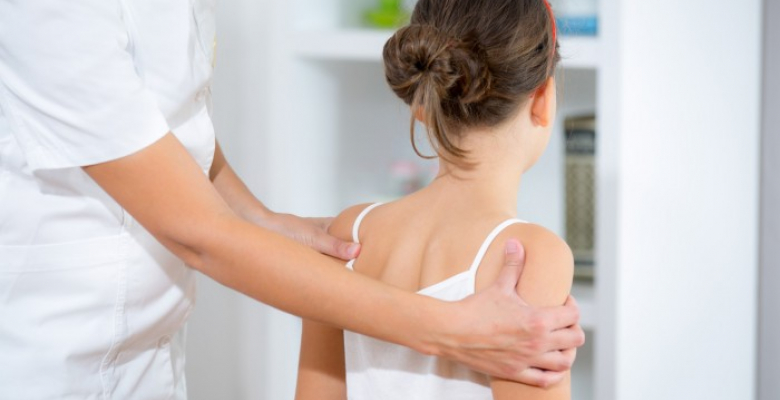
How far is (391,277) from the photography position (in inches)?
38.9

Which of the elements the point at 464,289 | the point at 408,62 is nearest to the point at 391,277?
the point at 464,289

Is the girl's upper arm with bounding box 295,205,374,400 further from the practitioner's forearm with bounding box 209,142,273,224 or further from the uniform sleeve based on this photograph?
the uniform sleeve

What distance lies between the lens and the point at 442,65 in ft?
2.95

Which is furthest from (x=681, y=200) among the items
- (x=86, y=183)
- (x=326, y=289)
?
(x=86, y=183)

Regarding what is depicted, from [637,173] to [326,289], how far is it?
0.72m

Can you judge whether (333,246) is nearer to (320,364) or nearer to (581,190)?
(320,364)

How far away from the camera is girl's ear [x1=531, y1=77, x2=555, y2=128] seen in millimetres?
963

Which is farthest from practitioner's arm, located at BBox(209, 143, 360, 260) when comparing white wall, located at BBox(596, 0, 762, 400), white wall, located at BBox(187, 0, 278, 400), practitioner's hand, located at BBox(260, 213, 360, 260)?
white wall, located at BBox(596, 0, 762, 400)

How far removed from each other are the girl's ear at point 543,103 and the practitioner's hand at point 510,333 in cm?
18

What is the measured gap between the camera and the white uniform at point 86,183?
0.84 meters

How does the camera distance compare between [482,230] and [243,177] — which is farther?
[243,177]

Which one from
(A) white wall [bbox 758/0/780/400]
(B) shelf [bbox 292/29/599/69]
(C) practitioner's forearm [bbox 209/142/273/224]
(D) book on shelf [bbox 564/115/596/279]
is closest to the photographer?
(C) practitioner's forearm [bbox 209/142/273/224]

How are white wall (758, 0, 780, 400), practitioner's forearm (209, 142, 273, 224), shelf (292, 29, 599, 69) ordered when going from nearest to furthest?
practitioner's forearm (209, 142, 273, 224) → white wall (758, 0, 780, 400) → shelf (292, 29, 599, 69)

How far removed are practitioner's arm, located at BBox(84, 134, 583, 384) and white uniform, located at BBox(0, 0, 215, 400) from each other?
4cm
